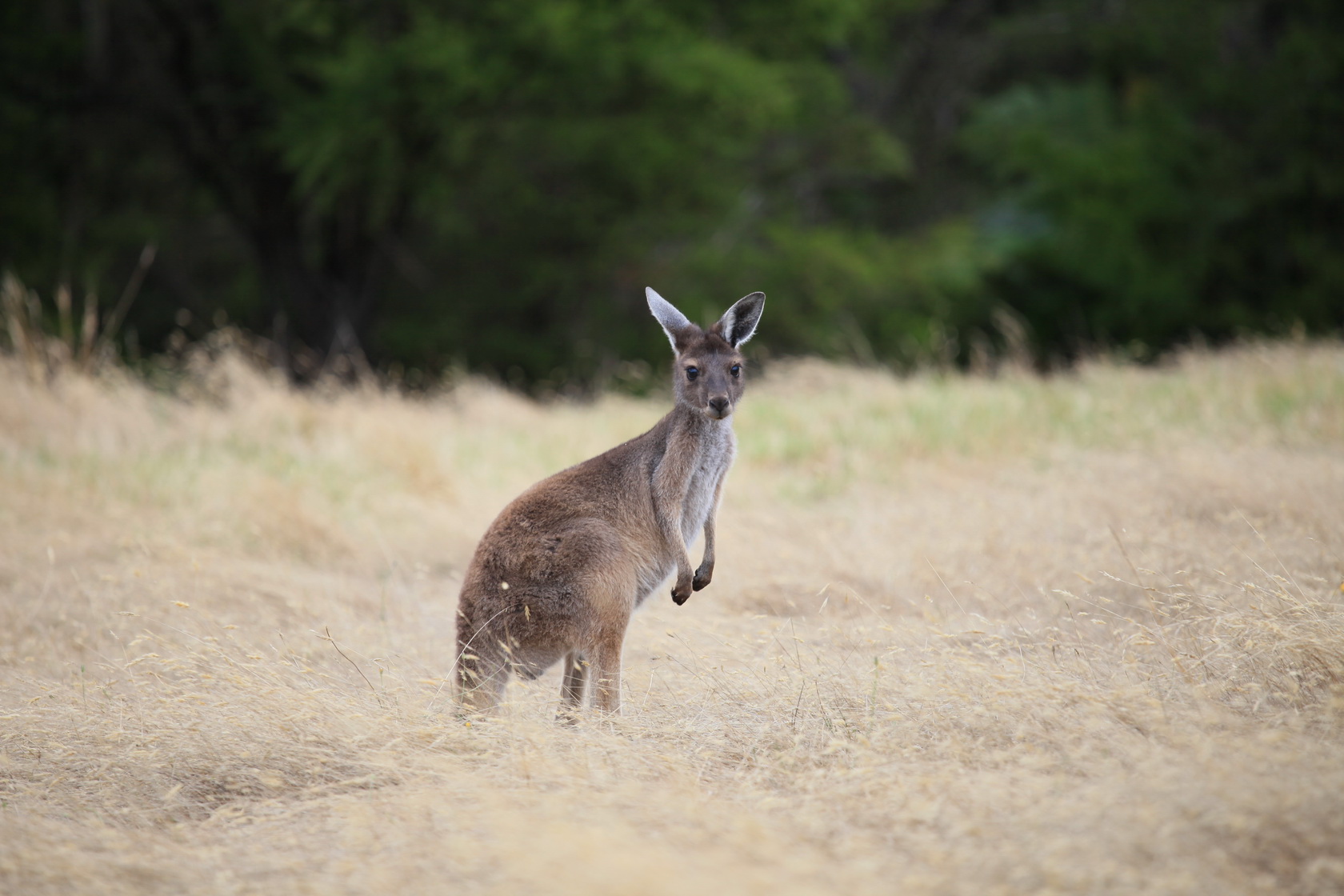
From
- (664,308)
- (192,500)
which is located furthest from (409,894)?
(192,500)

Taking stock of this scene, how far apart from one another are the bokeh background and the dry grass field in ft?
17.3

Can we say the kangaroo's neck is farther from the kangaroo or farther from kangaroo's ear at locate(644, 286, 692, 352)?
kangaroo's ear at locate(644, 286, 692, 352)

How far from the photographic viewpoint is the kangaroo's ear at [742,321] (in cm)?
455

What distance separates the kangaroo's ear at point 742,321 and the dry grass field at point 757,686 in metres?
1.16

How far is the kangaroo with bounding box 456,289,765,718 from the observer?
3.85m

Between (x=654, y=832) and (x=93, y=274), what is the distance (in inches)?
675

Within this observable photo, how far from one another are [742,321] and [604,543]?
1.18 metres

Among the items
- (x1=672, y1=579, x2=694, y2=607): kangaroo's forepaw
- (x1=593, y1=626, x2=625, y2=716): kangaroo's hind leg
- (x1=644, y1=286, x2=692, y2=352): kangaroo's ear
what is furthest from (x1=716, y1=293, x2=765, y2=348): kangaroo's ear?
(x1=593, y1=626, x2=625, y2=716): kangaroo's hind leg

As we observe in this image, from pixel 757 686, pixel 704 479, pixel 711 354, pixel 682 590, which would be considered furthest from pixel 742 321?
pixel 757 686

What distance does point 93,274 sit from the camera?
17.2 meters

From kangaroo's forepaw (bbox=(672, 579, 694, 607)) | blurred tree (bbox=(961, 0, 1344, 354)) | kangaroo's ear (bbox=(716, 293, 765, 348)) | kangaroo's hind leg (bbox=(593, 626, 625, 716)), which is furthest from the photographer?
blurred tree (bbox=(961, 0, 1344, 354))

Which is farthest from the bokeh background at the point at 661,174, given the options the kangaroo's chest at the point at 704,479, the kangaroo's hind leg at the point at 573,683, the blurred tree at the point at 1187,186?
the kangaroo's hind leg at the point at 573,683

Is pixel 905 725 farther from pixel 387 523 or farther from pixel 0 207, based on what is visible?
pixel 0 207

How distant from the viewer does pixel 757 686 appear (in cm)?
404
